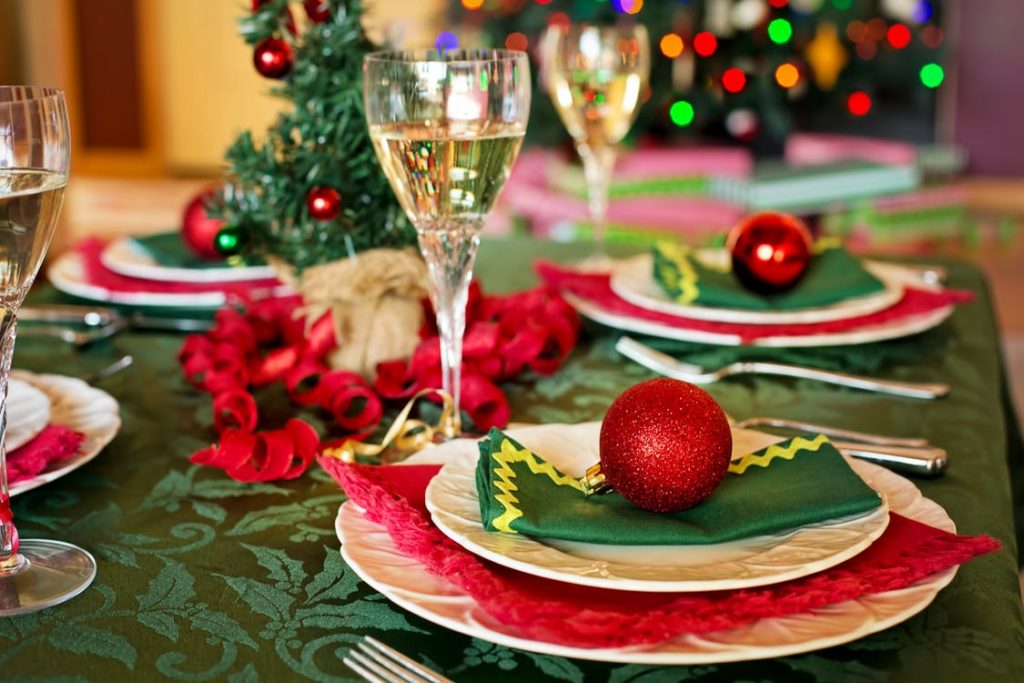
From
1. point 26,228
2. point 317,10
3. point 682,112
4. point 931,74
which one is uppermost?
point 317,10

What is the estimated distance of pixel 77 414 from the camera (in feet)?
2.96

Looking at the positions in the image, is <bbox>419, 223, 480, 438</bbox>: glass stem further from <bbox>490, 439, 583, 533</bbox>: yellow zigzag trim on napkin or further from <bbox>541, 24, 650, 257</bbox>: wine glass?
<bbox>541, 24, 650, 257</bbox>: wine glass

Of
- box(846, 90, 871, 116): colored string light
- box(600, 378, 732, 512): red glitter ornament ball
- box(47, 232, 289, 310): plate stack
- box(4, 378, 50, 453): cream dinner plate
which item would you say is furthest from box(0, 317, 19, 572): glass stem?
box(846, 90, 871, 116): colored string light

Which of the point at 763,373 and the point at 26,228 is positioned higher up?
the point at 26,228

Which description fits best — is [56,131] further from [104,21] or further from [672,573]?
[104,21]

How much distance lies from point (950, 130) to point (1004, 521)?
407 centimetres

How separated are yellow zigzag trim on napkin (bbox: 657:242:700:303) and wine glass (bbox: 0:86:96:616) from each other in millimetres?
670

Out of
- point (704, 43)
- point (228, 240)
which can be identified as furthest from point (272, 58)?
point (704, 43)

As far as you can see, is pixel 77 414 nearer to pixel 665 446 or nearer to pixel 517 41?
A: pixel 665 446

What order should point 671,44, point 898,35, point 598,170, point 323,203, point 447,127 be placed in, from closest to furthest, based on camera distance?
point 447,127 < point 323,203 < point 598,170 < point 671,44 < point 898,35

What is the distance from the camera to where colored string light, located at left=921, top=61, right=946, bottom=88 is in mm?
4234

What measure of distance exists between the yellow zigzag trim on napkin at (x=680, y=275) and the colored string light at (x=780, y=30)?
2930 millimetres

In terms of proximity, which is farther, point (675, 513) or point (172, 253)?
point (172, 253)

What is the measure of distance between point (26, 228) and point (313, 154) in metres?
0.42
